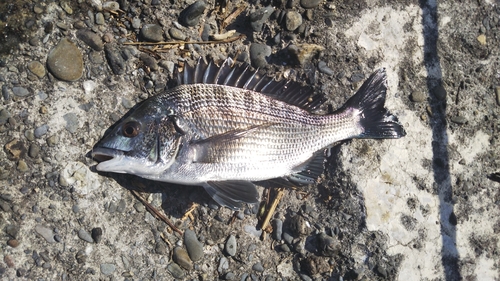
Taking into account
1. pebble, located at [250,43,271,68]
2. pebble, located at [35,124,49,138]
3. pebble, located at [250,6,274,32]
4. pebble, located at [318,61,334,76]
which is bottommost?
pebble, located at [35,124,49,138]

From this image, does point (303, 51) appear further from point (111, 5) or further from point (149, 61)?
point (111, 5)

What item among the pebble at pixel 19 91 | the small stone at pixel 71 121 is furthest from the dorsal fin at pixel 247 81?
the pebble at pixel 19 91

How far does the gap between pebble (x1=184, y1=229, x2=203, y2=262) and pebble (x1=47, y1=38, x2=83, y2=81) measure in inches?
60.2

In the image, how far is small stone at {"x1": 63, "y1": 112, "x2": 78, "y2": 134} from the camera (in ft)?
11.0

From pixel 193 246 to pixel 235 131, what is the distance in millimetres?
1018

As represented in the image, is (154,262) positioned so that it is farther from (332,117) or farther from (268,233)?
(332,117)

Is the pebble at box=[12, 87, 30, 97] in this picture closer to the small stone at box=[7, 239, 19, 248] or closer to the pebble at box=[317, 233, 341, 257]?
the small stone at box=[7, 239, 19, 248]

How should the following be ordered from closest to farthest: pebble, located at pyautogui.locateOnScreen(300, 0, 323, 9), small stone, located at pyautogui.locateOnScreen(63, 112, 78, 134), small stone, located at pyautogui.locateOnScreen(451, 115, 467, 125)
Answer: small stone, located at pyautogui.locateOnScreen(63, 112, 78, 134) < pebble, located at pyautogui.locateOnScreen(300, 0, 323, 9) < small stone, located at pyautogui.locateOnScreen(451, 115, 467, 125)

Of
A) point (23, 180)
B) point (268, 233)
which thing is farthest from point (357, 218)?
Result: point (23, 180)

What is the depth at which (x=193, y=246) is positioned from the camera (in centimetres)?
353

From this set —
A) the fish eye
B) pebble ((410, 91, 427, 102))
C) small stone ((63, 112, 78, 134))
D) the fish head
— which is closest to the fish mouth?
the fish head

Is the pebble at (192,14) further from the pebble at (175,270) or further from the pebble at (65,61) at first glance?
the pebble at (175,270)

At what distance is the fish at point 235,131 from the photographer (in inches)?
124

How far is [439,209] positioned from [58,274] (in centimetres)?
318
